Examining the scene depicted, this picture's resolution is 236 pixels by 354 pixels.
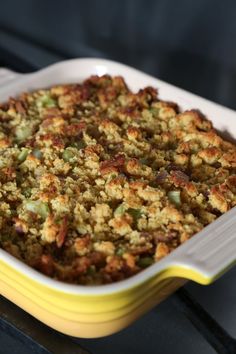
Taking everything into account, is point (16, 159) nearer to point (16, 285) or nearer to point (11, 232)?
point (11, 232)

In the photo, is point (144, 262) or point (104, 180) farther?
point (104, 180)

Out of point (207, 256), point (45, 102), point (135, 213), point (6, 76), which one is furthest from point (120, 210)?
point (6, 76)

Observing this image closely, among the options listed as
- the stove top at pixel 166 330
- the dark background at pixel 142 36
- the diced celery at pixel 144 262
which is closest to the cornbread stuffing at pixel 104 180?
the diced celery at pixel 144 262

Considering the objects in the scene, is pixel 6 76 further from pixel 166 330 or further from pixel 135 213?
pixel 166 330

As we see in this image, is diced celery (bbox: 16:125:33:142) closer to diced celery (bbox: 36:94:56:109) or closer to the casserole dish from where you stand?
diced celery (bbox: 36:94:56:109)

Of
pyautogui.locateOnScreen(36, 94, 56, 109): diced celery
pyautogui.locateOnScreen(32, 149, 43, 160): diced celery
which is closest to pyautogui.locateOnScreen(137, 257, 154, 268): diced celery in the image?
pyautogui.locateOnScreen(32, 149, 43, 160): diced celery

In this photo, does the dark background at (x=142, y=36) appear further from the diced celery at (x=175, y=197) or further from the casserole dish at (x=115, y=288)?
the casserole dish at (x=115, y=288)

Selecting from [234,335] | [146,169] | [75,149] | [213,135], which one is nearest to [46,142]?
[75,149]
